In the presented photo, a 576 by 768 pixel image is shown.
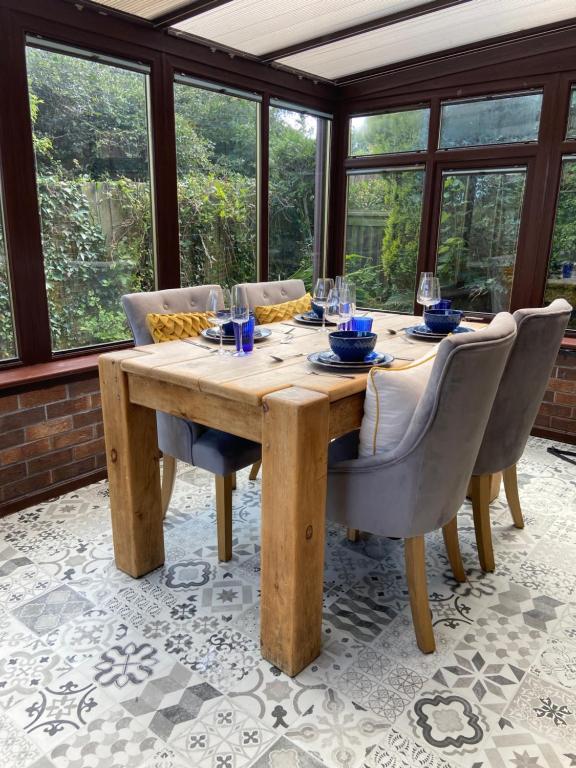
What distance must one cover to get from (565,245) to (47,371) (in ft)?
10.6

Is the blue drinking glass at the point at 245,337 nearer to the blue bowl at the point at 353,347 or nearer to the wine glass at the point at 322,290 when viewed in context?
the blue bowl at the point at 353,347

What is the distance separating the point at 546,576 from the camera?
218 cm

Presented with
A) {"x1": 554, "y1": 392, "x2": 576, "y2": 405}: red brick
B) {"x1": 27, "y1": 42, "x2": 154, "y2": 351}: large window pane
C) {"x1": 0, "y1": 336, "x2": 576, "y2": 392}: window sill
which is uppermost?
{"x1": 27, "y1": 42, "x2": 154, "y2": 351}: large window pane

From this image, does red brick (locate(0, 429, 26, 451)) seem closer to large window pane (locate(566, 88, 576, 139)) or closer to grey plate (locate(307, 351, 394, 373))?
grey plate (locate(307, 351, 394, 373))

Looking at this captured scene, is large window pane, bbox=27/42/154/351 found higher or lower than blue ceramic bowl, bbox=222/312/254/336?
higher

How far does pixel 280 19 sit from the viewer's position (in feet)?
9.70

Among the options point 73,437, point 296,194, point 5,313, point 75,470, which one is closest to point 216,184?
point 296,194

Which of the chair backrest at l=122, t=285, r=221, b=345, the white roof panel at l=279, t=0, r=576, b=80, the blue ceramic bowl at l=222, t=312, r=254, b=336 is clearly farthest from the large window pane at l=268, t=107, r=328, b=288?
the blue ceramic bowl at l=222, t=312, r=254, b=336

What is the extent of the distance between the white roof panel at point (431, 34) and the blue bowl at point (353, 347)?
7.03 ft

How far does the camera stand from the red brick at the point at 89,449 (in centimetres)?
288

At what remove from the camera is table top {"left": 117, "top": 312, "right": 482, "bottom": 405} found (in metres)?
1.66

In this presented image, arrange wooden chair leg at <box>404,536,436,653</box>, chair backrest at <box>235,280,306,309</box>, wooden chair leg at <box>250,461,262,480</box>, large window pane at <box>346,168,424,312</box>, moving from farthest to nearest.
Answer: large window pane at <box>346,168,424,312</box> < chair backrest at <box>235,280,306,309</box> < wooden chair leg at <box>250,461,262,480</box> < wooden chair leg at <box>404,536,436,653</box>

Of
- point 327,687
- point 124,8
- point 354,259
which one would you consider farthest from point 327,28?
point 327,687

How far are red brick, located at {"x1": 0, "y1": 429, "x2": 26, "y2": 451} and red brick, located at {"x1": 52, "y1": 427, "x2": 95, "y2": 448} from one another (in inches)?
6.6
